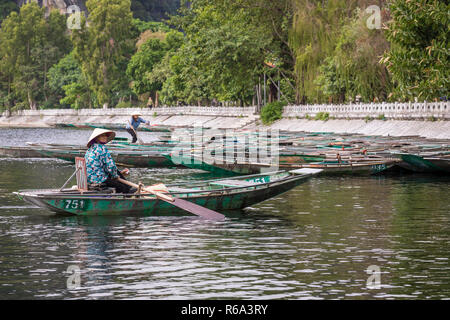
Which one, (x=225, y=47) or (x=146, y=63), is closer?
(x=225, y=47)

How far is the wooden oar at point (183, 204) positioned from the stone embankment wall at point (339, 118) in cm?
2624

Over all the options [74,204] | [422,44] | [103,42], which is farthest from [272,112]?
[74,204]

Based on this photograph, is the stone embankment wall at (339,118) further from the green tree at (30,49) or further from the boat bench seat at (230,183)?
the green tree at (30,49)

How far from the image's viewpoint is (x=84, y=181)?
54.4 feet

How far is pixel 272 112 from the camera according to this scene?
66438 mm

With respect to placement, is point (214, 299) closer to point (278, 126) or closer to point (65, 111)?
point (278, 126)

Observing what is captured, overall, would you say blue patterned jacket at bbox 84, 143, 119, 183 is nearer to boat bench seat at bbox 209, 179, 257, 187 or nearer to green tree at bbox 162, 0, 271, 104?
boat bench seat at bbox 209, 179, 257, 187

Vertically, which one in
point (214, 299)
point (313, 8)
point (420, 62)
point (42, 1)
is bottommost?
point (214, 299)

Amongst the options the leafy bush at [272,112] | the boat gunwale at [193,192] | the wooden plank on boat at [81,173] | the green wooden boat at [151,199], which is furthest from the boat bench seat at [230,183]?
the leafy bush at [272,112]

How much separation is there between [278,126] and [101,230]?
1909 inches

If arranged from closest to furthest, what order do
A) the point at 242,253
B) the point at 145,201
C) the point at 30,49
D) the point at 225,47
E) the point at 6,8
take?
the point at 242,253
the point at 145,201
the point at 225,47
the point at 30,49
the point at 6,8

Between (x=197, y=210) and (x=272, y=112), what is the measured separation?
165ft

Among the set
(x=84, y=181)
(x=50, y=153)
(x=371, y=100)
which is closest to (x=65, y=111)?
(x=371, y=100)

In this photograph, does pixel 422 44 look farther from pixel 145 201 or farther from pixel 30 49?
pixel 30 49
